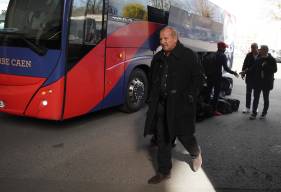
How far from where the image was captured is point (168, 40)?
4785 millimetres

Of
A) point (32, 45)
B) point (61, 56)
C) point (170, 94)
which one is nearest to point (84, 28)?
point (61, 56)

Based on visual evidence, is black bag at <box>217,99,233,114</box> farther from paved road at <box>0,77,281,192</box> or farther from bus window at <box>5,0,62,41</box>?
bus window at <box>5,0,62,41</box>

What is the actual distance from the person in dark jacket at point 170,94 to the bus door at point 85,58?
7.72 feet

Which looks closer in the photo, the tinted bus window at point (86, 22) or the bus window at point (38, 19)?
the bus window at point (38, 19)

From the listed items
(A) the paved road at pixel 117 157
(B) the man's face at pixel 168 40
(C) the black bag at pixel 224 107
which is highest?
(B) the man's face at pixel 168 40

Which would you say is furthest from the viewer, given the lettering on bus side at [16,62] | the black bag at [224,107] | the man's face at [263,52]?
the black bag at [224,107]

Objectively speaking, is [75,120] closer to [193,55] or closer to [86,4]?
[86,4]

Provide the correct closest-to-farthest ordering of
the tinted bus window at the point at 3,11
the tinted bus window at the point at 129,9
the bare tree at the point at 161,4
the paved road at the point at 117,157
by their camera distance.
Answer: the paved road at the point at 117,157, the tinted bus window at the point at 3,11, the tinted bus window at the point at 129,9, the bare tree at the point at 161,4

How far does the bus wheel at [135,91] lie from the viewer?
9078mm

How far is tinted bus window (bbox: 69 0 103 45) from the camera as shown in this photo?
699 cm

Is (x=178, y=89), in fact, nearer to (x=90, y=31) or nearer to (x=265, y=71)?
(x=90, y=31)

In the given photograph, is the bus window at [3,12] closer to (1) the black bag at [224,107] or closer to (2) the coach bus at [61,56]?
(2) the coach bus at [61,56]

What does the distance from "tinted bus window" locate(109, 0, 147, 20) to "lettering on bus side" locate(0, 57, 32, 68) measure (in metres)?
1.99

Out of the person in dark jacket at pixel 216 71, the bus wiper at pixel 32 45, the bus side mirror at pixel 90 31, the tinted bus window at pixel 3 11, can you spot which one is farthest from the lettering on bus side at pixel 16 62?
the person in dark jacket at pixel 216 71
